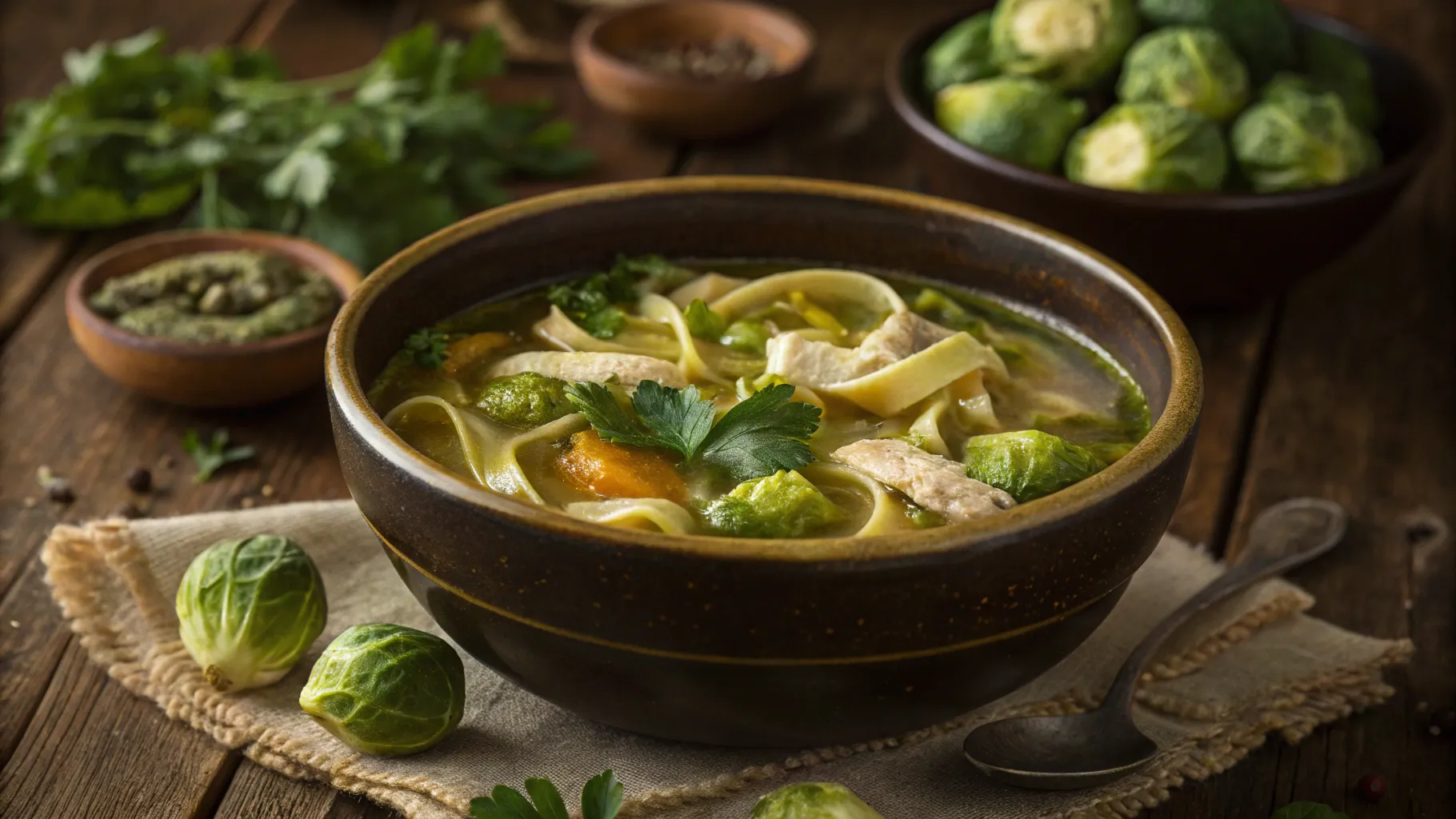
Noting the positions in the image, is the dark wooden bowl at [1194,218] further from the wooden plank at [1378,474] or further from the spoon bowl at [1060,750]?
the spoon bowl at [1060,750]

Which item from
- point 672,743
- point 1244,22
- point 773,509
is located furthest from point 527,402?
point 1244,22

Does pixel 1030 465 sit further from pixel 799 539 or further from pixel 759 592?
pixel 759 592

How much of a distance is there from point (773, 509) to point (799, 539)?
0.76 ft

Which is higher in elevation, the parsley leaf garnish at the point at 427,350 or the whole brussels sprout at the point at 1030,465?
the whole brussels sprout at the point at 1030,465

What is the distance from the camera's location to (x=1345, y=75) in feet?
21.0

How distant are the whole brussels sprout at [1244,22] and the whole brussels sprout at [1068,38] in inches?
5.0

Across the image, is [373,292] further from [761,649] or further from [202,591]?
[761,649]

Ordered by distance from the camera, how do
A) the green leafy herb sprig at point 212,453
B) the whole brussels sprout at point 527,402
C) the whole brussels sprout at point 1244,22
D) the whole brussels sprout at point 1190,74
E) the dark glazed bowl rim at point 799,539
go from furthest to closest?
the whole brussels sprout at point 1244,22 → the whole brussels sprout at point 1190,74 → the green leafy herb sprig at point 212,453 → the whole brussels sprout at point 527,402 → the dark glazed bowl rim at point 799,539

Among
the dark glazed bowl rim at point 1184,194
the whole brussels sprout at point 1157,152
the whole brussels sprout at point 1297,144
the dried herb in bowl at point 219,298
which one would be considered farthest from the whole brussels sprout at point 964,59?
the dried herb in bowl at point 219,298

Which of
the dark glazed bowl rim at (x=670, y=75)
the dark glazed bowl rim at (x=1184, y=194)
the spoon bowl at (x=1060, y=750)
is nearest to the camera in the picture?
the spoon bowl at (x=1060, y=750)

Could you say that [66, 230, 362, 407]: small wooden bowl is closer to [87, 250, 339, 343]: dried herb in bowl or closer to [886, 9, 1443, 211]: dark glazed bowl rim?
[87, 250, 339, 343]: dried herb in bowl

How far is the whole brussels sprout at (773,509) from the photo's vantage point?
3.38 m

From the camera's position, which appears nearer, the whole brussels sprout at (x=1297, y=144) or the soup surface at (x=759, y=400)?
the soup surface at (x=759, y=400)

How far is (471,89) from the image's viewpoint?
7629mm
